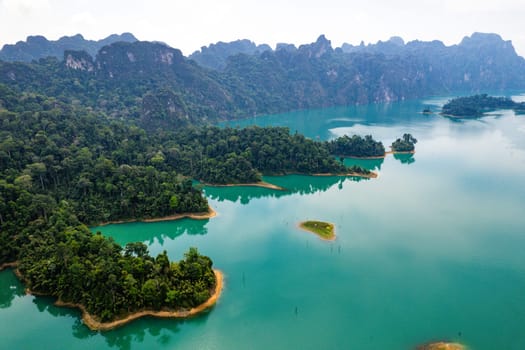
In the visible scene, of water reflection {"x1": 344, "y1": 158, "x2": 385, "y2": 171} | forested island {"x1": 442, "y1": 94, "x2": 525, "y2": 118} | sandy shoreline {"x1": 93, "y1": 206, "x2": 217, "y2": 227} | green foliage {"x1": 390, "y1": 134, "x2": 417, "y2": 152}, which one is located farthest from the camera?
forested island {"x1": 442, "y1": 94, "x2": 525, "y2": 118}

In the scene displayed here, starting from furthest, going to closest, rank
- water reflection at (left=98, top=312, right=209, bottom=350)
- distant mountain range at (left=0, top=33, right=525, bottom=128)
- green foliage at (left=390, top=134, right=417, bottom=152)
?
distant mountain range at (left=0, top=33, right=525, bottom=128) < green foliage at (left=390, top=134, right=417, bottom=152) < water reflection at (left=98, top=312, right=209, bottom=350)

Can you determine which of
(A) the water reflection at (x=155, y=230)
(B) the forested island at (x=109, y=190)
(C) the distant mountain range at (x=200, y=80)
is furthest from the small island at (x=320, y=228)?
(C) the distant mountain range at (x=200, y=80)

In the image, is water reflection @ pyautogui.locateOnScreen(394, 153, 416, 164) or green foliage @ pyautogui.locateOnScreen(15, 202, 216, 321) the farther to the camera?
water reflection @ pyautogui.locateOnScreen(394, 153, 416, 164)

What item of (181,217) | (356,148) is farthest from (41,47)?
(181,217)

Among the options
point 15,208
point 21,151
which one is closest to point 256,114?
point 21,151

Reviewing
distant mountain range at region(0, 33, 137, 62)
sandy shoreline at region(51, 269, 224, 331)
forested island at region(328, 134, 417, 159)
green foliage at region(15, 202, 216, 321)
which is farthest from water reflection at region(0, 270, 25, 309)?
distant mountain range at region(0, 33, 137, 62)

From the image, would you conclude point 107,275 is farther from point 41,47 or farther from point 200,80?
point 41,47

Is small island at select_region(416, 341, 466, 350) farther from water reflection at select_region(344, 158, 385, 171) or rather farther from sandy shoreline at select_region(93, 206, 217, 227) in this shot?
water reflection at select_region(344, 158, 385, 171)
